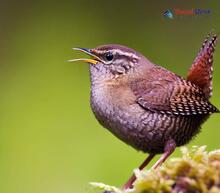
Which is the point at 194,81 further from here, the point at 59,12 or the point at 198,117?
the point at 59,12

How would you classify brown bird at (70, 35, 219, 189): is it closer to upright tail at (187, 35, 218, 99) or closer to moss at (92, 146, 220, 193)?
upright tail at (187, 35, 218, 99)

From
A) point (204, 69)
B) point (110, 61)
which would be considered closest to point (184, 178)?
point (110, 61)

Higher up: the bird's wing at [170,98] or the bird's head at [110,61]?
the bird's head at [110,61]

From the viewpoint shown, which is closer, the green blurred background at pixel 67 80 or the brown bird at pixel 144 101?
the brown bird at pixel 144 101

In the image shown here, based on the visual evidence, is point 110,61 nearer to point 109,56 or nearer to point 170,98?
point 109,56

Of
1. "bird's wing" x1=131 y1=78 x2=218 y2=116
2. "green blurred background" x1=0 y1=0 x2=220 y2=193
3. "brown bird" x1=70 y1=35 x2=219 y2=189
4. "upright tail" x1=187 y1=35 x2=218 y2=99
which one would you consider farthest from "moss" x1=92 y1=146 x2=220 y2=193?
"green blurred background" x1=0 y1=0 x2=220 y2=193

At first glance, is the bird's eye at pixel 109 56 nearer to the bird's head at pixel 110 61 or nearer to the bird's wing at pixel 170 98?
the bird's head at pixel 110 61

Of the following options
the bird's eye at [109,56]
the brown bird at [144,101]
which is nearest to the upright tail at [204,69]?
the brown bird at [144,101]
